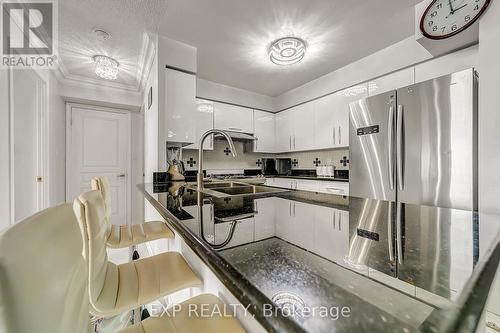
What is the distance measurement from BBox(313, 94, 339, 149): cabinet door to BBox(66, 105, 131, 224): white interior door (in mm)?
3215

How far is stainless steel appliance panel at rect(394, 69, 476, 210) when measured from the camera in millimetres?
1375

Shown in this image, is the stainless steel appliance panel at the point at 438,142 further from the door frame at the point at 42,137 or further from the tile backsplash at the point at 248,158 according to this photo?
the door frame at the point at 42,137

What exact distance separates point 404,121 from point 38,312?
2.11 meters

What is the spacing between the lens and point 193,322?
557 millimetres

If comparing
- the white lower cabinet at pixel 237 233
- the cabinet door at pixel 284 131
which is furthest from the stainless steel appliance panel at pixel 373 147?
the white lower cabinet at pixel 237 233

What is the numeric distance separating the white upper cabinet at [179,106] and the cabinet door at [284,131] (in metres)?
1.72

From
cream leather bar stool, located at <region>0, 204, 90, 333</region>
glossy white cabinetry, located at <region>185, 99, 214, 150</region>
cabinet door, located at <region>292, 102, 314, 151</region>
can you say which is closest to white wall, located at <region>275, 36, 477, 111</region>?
cabinet door, located at <region>292, 102, 314, 151</region>

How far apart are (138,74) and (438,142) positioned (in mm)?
3479

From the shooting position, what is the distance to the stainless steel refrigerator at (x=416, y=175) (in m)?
0.44

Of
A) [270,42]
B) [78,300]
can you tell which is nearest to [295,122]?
[270,42]

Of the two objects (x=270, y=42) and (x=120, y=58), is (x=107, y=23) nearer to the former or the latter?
(x=120, y=58)

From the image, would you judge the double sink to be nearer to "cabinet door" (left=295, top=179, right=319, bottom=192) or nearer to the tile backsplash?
"cabinet door" (left=295, top=179, right=319, bottom=192)

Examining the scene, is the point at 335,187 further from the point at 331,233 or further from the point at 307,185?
the point at 331,233

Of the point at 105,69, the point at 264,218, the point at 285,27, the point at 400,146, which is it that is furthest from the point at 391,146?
the point at 105,69
